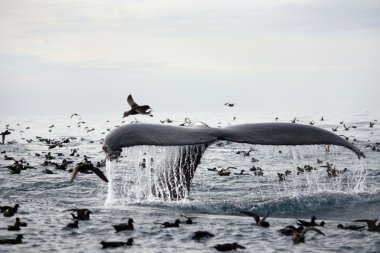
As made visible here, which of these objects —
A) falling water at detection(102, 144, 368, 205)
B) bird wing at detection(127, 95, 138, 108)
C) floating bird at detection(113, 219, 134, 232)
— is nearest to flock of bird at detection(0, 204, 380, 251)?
floating bird at detection(113, 219, 134, 232)

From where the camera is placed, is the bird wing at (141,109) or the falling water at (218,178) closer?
the falling water at (218,178)

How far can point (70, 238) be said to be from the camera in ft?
27.3

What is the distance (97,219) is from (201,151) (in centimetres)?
193

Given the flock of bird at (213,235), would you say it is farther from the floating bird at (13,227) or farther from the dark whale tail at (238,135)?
the dark whale tail at (238,135)

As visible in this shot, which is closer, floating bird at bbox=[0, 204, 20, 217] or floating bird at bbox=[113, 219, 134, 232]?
floating bird at bbox=[113, 219, 134, 232]

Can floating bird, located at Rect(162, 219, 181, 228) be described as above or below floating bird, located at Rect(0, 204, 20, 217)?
below

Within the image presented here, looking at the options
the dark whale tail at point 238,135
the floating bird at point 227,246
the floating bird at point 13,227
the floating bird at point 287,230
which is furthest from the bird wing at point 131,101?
the floating bird at point 227,246

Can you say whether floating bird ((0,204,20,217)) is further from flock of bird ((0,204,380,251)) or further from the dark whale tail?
the dark whale tail

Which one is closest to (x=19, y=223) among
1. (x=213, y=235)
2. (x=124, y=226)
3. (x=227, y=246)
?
(x=124, y=226)

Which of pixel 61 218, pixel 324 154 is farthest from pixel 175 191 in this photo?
pixel 324 154

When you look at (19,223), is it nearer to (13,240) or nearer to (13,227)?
(13,227)

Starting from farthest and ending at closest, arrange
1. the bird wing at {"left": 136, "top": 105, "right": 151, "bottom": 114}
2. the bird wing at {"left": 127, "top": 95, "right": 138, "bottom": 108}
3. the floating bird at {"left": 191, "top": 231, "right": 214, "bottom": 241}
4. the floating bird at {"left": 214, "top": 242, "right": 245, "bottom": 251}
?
the bird wing at {"left": 127, "top": 95, "right": 138, "bottom": 108} < the bird wing at {"left": 136, "top": 105, "right": 151, "bottom": 114} < the floating bird at {"left": 191, "top": 231, "right": 214, "bottom": 241} < the floating bird at {"left": 214, "top": 242, "right": 245, "bottom": 251}

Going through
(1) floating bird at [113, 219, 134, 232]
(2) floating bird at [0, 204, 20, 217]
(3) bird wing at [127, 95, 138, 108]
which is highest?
(3) bird wing at [127, 95, 138, 108]

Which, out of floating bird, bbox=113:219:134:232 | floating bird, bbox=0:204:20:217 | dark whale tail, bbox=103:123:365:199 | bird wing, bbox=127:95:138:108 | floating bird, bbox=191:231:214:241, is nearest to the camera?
dark whale tail, bbox=103:123:365:199
